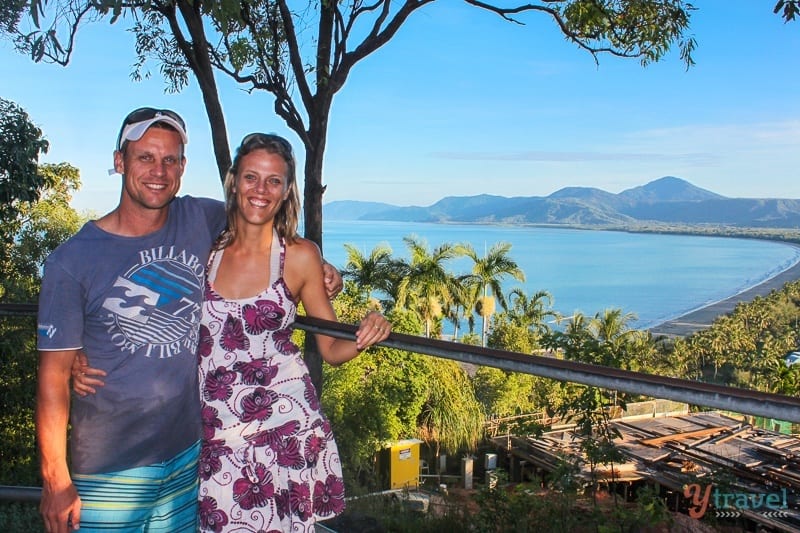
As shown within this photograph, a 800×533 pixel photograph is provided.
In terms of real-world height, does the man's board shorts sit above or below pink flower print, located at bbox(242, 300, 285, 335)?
below

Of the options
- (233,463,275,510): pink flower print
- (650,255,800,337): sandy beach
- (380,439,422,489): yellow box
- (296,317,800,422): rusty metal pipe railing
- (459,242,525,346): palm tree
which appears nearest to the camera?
(296,317,800,422): rusty metal pipe railing

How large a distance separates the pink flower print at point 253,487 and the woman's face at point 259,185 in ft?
2.07

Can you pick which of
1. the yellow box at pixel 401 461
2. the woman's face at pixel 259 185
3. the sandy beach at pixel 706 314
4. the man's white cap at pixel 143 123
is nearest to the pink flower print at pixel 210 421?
the woman's face at pixel 259 185

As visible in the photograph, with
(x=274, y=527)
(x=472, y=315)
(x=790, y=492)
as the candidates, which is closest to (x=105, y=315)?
(x=274, y=527)

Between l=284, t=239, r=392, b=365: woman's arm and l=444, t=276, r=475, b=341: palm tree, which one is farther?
l=444, t=276, r=475, b=341: palm tree

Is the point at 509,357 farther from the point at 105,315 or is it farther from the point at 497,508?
the point at 497,508

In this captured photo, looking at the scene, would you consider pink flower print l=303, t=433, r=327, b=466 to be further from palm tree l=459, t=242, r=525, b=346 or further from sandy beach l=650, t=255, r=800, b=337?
sandy beach l=650, t=255, r=800, b=337

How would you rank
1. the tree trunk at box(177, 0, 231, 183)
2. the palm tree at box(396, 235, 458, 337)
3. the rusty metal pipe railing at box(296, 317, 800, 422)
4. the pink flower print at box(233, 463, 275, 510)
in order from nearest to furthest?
the rusty metal pipe railing at box(296, 317, 800, 422)
the pink flower print at box(233, 463, 275, 510)
the tree trunk at box(177, 0, 231, 183)
the palm tree at box(396, 235, 458, 337)

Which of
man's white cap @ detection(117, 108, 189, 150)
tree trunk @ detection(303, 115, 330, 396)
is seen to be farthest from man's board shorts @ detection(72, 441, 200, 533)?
tree trunk @ detection(303, 115, 330, 396)

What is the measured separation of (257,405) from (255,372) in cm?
8

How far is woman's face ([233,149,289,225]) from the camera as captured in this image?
71.2 inches

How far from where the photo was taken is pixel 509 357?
5.11 feet

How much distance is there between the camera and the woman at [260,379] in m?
1.70

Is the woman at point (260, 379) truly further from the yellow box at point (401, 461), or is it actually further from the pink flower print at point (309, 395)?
the yellow box at point (401, 461)
